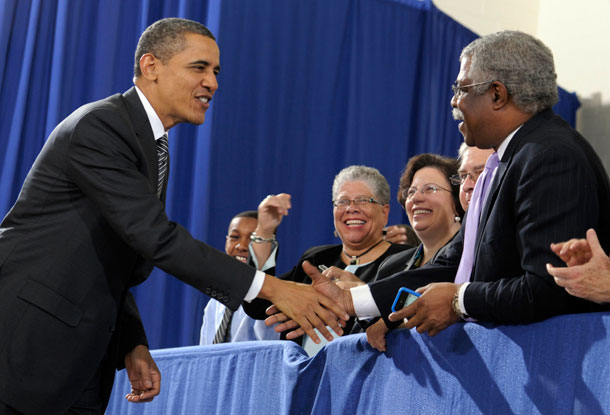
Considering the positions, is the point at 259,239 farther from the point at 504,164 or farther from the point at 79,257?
the point at 504,164

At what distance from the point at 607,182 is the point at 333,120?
3.93m

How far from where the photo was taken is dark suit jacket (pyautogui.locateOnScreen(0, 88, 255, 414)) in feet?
6.19

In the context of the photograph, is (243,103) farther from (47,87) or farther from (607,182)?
(607,182)

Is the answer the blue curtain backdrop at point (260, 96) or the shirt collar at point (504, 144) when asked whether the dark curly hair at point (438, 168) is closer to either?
the shirt collar at point (504, 144)

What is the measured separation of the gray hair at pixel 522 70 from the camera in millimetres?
2062

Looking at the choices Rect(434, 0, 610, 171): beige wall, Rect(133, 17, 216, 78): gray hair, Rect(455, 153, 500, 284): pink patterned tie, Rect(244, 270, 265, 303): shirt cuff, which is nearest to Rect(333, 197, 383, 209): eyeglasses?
Rect(133, 17, 216, 78): gray hair

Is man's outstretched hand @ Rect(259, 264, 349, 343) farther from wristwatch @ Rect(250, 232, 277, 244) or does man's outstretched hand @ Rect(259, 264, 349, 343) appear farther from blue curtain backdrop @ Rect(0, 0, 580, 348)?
blue curtain backdrop @ Rect(0, 0, 580, 348)

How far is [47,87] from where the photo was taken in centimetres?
486

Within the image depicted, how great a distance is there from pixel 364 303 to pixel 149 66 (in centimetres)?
100

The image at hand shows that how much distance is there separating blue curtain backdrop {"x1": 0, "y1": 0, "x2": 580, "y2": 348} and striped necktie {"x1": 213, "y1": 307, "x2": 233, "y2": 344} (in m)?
1.18

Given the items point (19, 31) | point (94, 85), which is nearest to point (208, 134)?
point (94, 85)

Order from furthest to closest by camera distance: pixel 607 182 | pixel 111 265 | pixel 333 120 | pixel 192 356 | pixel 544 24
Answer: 1. pixel 544 24
2. pixel 333 120
3. pixel 192 356
4. pixel 111 265
5. pixel 607 182

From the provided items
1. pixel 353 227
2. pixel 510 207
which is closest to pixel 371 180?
pixel 353 227

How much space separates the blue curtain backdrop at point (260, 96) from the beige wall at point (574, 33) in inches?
6.9
